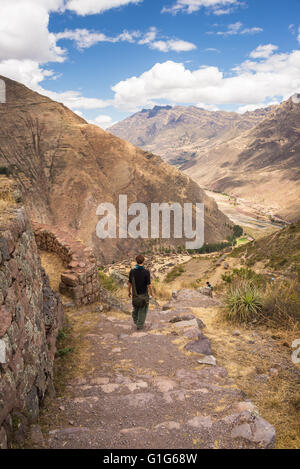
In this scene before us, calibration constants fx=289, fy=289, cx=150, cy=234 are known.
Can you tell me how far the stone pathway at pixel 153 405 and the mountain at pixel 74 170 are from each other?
53.0m

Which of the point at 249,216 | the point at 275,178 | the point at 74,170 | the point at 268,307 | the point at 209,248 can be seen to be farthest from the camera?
the point at 275,178

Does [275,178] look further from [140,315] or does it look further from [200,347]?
[200,347]

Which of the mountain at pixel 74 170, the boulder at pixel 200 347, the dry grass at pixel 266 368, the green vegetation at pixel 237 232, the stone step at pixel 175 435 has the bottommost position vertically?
the green vegetation at pixel 237 232

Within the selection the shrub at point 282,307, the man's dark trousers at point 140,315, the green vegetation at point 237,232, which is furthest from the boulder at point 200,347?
the green vegetation at point 237,232

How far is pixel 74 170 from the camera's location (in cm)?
6756

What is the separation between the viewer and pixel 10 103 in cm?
A: 7169

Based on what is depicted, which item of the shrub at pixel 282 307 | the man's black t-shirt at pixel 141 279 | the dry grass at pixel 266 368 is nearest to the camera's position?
the dry grass at pixel 266 368

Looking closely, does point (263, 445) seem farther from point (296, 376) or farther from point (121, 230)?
point (121, 230)

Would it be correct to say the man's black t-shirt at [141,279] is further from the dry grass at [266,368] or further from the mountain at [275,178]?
the mountain at [275,178]

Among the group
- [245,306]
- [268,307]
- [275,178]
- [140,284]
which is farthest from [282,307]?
[275,178]

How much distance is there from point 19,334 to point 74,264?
676 cm

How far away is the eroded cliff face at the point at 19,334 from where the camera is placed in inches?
116

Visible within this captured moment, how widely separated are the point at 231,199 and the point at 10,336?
534 ft
